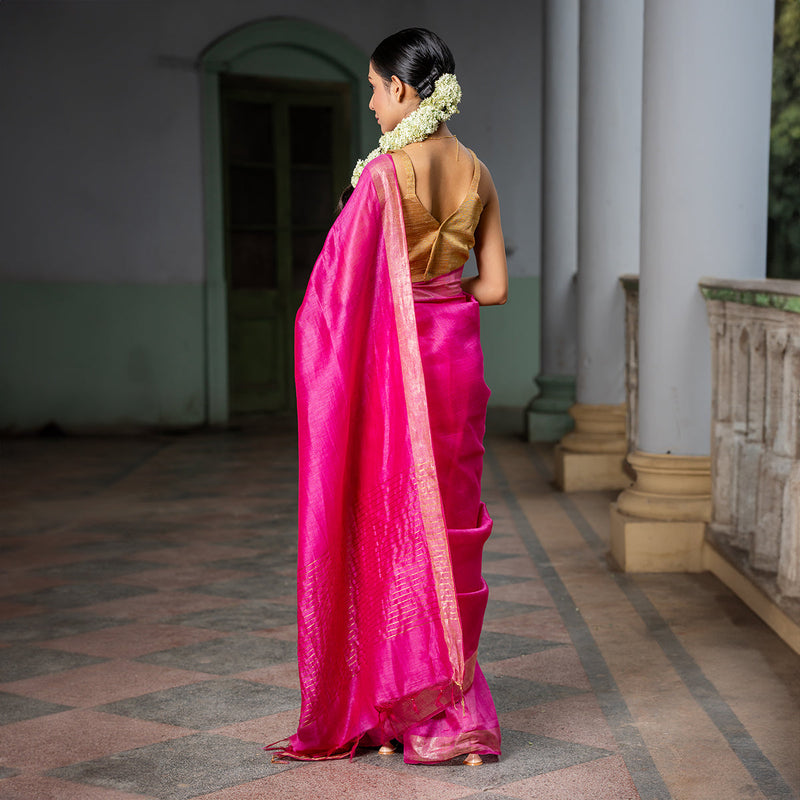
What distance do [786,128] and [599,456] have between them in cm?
638

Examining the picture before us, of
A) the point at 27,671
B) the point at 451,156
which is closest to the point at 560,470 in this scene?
the point at 27,671

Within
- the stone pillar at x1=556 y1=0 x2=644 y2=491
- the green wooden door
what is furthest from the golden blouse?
the green wooden door

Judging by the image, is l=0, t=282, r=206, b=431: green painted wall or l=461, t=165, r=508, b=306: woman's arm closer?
l=461, t=165, r=508, b=306: woman's arm

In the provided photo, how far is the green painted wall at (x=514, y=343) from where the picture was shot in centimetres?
984

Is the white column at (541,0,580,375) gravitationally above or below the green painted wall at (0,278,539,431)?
above

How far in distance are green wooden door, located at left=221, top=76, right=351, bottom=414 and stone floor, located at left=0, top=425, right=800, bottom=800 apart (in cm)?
378

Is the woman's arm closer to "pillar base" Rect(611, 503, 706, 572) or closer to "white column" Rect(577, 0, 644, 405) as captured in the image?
"pillar base" Rect(611, 503, 706, 572)

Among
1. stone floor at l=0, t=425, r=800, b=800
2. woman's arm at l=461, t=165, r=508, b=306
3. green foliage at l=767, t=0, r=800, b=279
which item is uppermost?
green foliage at l=767, t=0, r=800, b=279

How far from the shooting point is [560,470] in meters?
6.49

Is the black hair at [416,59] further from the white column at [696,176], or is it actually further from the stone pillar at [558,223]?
the stone pillar at [558,223]

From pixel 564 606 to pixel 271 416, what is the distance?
589cm

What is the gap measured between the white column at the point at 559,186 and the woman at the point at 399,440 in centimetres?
542

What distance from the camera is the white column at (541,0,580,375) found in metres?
7.89

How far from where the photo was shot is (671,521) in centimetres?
453
